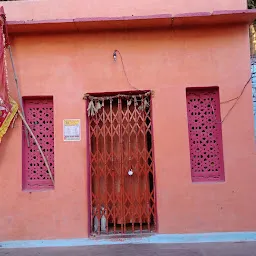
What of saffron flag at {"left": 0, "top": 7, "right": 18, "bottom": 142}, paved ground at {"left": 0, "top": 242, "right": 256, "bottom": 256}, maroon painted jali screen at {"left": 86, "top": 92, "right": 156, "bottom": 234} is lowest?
paved ground at {"left": 0, "top": 242, "right": 256, "bottom": 256}

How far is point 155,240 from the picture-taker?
197 inches

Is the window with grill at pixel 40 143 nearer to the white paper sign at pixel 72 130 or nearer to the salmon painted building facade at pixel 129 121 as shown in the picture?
the salmon painted building facade at pixel 129 121

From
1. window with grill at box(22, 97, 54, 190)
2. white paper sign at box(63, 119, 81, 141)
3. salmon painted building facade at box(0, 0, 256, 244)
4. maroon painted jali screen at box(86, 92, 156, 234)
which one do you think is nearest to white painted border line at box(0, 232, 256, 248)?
salmon painted building facade at box(0, 0, 256, 244)

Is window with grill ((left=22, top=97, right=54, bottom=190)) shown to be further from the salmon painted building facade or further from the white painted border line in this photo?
the white painted border line

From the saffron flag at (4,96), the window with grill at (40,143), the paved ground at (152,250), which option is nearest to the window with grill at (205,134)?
the paved ground at (152,250)

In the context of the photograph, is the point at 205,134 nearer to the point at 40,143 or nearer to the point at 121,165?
the point at 121,165

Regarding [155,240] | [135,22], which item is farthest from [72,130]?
[155,240]

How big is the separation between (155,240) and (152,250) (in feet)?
1.22

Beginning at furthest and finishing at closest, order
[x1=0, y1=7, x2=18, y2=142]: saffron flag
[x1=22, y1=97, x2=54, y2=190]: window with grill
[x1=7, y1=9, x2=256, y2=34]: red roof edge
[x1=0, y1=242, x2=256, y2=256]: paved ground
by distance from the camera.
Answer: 1. [x1=22, y1=97, x2=54, y2=190]: window with grill
2. [x1=7, y1=9, x2=256, y2=34]: red roof edge
3. [x1=0, y1=7, x2=18, y2=142]: saffron flag
4. [x1=0, y1=242, x2=256, y2=256]: paved ground

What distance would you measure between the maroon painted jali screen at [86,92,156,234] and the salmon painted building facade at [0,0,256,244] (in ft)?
0.06

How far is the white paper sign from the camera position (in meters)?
5.25

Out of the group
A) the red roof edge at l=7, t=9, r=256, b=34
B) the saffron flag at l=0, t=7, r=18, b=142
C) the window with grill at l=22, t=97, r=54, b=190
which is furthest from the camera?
the window with grill at l=22, t=97, r=54, b=190

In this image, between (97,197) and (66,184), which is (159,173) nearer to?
(97,197)

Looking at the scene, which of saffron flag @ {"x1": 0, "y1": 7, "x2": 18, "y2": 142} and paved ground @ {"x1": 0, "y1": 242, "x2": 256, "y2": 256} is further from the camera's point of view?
saffron flag @ {"x1": 0, "y1": 7, "x2": 18, "y2": 142}
